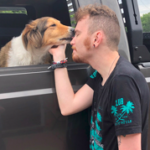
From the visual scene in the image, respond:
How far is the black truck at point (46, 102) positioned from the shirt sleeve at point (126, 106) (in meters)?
0.44

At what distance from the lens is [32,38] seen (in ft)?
6.60

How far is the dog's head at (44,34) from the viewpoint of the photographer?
1916 mm

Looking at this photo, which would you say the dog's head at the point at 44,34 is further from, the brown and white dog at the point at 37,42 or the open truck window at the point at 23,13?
the open truck window at the point at 23,13

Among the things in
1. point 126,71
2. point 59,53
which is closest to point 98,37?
point 126,71

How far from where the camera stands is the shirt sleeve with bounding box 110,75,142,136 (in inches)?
41.4

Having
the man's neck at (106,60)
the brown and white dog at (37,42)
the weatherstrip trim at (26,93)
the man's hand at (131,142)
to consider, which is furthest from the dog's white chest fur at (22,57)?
the man's hand at (131,142)

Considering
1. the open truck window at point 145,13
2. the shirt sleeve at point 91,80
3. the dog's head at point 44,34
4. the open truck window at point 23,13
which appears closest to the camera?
the shirt sleeve at point 91,80

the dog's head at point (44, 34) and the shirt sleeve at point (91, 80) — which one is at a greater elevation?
the dog's head at point (44, 34)

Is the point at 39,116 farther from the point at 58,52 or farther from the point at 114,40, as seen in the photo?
the point at 114,40

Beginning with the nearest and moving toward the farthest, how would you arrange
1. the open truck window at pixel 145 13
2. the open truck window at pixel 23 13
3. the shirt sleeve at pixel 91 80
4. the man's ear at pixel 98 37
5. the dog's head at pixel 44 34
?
the man's ear at pixel 98 37, the shirt sleeve at pixel 91 80, the open truck window at pixel 145 13, the dog's head at pixel 44 34, the open truck window at pixel 23 13

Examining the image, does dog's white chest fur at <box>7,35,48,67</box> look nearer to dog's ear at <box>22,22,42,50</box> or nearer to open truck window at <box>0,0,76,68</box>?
dog's ear at <box>22,22,42,50</box>

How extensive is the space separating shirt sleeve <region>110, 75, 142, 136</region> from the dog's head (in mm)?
942

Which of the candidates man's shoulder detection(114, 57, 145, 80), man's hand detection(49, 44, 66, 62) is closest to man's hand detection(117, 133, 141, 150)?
man's shoulder detection(114, 57, 145, 80)

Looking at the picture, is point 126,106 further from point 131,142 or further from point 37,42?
point 37,42
